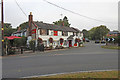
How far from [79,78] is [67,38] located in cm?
2718

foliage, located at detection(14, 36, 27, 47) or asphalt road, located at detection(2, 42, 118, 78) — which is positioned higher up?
foliage, located at detection(14, 36, 27, 47)

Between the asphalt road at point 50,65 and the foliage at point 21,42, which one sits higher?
the foliage at point 21,42

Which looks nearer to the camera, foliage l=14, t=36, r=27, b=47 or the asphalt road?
the asphalt road

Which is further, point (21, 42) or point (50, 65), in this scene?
point (21, 42)

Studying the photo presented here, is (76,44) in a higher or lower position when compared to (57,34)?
lower

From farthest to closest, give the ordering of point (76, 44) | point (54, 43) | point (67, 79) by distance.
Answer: point (76, 44), point (54, 43), point (67, 79)

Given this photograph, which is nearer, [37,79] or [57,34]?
[37,79]

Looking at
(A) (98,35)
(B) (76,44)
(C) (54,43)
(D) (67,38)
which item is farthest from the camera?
(A) (98,35)

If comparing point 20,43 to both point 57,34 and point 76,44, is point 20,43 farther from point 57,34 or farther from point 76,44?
point 76,44

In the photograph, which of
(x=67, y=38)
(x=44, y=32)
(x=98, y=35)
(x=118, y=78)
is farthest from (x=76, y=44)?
(x=98, y=35)

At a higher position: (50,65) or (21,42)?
(21,42)

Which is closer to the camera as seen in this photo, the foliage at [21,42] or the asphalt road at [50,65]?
the asphalt road at [50,65]

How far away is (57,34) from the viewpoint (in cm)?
2923

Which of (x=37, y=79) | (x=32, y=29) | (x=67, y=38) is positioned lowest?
(x=37, y=79)
